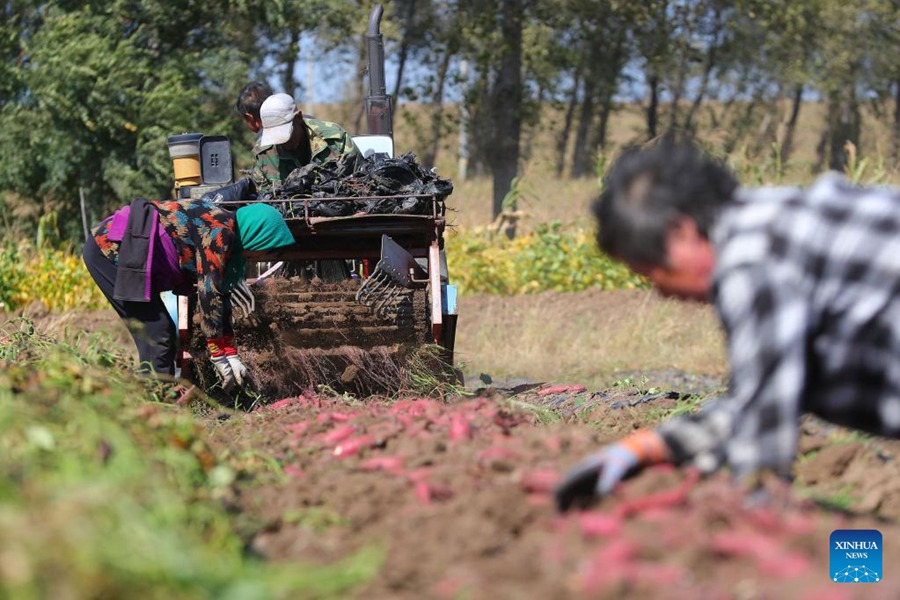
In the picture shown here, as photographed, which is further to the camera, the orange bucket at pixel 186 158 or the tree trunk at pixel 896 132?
the tree trunk at pixel 896 132

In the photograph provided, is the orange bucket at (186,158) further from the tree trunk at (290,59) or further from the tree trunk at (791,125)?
the tree trunk at (791,125)

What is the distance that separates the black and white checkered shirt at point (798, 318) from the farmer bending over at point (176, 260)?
439 centimetres

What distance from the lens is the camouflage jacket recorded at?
863cm

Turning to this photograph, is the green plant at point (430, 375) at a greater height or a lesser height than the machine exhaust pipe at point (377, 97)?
lesser

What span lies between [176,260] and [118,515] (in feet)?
15.3

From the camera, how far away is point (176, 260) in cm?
705

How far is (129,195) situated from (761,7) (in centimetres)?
1500

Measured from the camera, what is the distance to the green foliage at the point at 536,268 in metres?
15.2

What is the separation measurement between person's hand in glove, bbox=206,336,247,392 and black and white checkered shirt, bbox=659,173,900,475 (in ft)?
15.0

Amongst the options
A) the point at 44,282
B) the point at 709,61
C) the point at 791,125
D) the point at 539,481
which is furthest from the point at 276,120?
the point at 791,125

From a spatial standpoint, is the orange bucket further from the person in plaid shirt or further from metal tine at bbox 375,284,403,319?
the person in plaid shirt

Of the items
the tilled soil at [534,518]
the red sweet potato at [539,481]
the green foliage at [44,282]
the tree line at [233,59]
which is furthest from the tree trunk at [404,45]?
the red sweet potato at [539,481]

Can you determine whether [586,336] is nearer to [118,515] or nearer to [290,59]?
[290,59]

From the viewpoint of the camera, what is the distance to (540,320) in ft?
44.8
